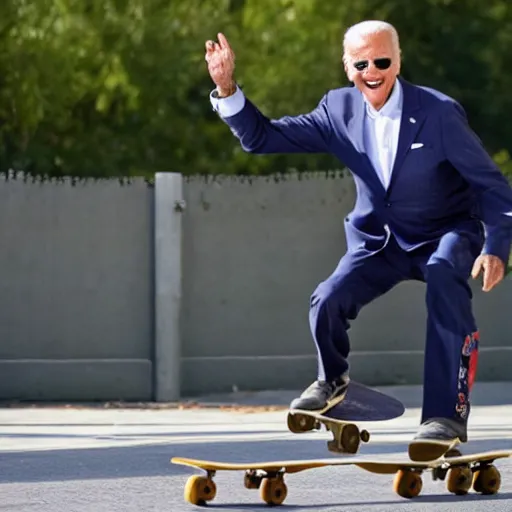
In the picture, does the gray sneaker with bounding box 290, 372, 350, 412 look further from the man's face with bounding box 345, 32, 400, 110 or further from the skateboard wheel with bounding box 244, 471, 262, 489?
the man's face with bounding box 345, 32, 400, 110

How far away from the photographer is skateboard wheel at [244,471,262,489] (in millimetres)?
6879

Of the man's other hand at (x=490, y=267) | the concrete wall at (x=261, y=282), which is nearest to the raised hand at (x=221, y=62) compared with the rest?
the man's other hand at (x=490, y=267)

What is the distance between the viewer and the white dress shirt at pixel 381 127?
22.3 ft

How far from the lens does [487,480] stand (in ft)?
23.0

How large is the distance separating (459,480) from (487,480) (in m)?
0.12

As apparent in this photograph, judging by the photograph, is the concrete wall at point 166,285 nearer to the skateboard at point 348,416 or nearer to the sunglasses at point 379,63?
the skateboard at point 348,416

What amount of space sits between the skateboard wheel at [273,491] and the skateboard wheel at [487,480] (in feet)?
2.74

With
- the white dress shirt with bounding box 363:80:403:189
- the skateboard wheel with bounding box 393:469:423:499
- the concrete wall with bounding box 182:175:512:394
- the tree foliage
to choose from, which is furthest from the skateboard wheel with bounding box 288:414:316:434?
the tree foliage

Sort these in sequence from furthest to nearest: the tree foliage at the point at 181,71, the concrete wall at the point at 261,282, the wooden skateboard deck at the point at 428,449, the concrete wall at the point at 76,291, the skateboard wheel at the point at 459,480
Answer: the tree foliage at the point at 181,71 → the concrete wall at the point at 261,282 → the concrete wall at the point at 76,291 → the skateboard wheel at the point at 459,480 → the wooden skateboard deck at the point at 428,449

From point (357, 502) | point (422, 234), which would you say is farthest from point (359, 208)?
point (357, 502)

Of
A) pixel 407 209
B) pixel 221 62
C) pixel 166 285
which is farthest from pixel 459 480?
pixel 166 285

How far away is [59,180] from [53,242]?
0.48 m

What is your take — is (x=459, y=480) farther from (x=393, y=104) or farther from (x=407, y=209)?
(x=393, y=104)

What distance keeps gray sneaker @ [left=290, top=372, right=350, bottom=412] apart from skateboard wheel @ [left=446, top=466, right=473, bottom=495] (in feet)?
1.96
